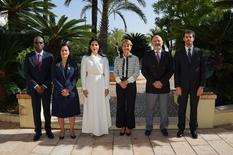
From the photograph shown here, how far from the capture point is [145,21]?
20.0 metres

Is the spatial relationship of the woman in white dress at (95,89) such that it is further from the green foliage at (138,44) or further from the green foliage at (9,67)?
the green foliage at (138,44)

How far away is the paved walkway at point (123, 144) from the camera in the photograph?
5426mm

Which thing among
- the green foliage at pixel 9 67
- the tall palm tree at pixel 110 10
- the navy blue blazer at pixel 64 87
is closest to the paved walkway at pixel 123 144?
the navy blue blazer at pixel 64 87

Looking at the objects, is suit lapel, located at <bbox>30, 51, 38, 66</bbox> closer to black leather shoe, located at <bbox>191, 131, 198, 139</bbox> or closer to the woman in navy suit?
the woman in navy suit

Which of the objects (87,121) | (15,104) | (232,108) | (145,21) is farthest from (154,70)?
(145,21)

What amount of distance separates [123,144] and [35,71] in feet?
6.69

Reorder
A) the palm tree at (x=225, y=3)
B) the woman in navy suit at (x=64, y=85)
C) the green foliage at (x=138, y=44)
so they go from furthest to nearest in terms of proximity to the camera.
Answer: the green foliage at (x=138, y=44) → the palm tree at (x=225, y=3) → the woman in navy suit at (x=64, y=85)

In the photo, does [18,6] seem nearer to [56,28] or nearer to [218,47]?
[56,28]

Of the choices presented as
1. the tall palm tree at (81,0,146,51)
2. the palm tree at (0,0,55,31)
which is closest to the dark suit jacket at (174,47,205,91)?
the palm tree at (0,0,55,31)

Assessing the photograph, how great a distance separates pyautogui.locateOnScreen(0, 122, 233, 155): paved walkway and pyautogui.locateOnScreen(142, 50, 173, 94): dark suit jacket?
939mm

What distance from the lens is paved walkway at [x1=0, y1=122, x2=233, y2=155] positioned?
17.8ft

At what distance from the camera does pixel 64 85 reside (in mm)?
6000

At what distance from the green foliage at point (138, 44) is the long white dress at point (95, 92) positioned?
50.6ft

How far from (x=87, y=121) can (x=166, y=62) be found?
181cm
